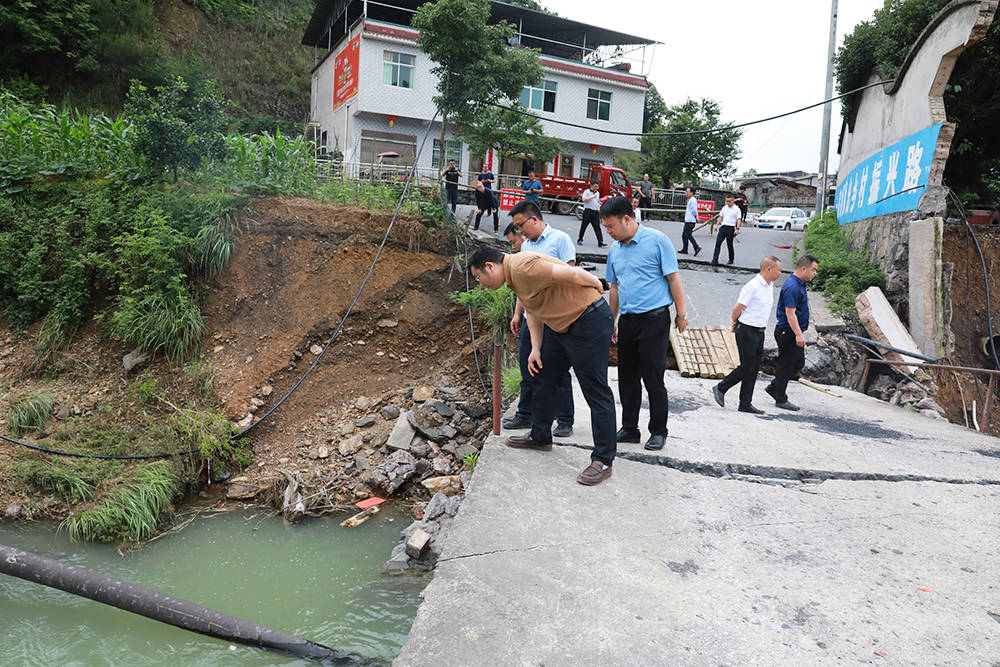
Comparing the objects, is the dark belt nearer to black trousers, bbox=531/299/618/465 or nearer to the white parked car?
black trousers, bbox=531/299/618/465

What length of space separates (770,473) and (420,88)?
23201 mm

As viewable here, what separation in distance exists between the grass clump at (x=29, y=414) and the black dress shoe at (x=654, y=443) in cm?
601

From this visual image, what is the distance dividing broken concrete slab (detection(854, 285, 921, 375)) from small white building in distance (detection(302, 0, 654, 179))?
14.2 metres

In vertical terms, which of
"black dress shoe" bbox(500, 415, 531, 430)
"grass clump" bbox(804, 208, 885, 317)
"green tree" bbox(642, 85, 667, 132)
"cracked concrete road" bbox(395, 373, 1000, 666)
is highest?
"green tree" bbox(642, 85, 667, 132)

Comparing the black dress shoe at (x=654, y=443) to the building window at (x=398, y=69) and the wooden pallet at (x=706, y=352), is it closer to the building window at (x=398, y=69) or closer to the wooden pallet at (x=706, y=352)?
the wooden pallet at (x=706, y=352)

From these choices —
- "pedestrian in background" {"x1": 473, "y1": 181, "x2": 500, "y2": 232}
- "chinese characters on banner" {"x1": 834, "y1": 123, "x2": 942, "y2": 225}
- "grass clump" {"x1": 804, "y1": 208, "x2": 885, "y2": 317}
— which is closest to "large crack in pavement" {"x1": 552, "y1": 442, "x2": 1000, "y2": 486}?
"grass clump" {"x1": 804, "y1": 208, "x2": 885, "y2": 317}

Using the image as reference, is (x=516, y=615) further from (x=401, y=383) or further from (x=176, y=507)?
(x=401, y=383)

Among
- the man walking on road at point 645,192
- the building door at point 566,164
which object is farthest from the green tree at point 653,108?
the man walking on road at point 645,192

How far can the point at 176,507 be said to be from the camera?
567 cm

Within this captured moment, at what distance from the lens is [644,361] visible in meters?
4.19

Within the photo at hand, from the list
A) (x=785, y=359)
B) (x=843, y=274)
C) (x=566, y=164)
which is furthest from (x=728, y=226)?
(x=566, y=164)

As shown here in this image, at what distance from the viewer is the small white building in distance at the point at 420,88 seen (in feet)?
76.5

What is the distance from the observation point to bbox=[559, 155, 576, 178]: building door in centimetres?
2892

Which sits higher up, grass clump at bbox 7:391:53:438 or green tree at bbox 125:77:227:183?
green tree at bbox 125:77:227:183
